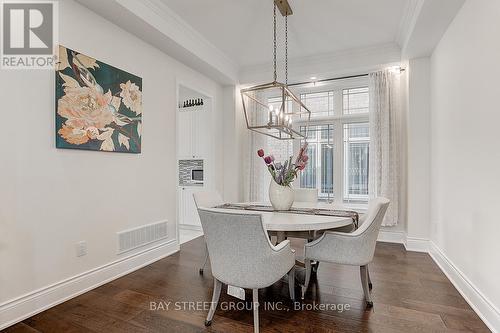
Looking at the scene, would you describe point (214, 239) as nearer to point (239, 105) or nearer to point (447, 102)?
point (447, 102)

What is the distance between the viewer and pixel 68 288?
2.38m

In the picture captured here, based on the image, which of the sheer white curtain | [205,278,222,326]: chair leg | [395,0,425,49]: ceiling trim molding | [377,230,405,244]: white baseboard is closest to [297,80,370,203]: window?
the sheer white curtain

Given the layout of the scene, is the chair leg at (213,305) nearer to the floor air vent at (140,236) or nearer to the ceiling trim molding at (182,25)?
the floor air vent at (140,236)

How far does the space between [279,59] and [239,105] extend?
1.13 m

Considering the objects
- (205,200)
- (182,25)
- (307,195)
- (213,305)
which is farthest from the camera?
(307,195)

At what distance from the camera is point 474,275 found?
227cm

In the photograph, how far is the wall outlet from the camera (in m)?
2.50

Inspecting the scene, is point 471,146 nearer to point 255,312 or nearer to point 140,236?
point 255,312

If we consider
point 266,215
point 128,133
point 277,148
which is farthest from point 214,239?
point 277,148

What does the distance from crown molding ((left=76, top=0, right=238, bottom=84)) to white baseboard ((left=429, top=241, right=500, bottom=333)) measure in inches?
154

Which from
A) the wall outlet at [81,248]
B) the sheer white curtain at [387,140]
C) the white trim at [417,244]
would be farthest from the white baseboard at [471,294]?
the wall outlet at [81,248]

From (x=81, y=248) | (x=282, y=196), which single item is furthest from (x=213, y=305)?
(x=81, y=248)

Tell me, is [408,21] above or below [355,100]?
above

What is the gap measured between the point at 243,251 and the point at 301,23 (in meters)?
2.94
